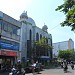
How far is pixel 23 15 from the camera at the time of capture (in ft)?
221

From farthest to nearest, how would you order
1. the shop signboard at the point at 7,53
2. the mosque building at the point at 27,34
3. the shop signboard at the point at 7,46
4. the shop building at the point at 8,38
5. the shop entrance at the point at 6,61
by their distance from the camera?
the mosque building at the point at 27,34
the shop entrance at the point at 6,61
the shop building at the point at 8,38
the shop signboard at the point at 7,46
the shop signboard at the point at 7,53

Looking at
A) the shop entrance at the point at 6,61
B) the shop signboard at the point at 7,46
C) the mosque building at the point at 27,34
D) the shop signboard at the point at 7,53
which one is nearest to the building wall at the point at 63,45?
the mosque building at the point at 27,34

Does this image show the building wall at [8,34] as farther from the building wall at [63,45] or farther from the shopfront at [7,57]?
the building wall at [63,45]

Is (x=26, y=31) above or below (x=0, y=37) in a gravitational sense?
above

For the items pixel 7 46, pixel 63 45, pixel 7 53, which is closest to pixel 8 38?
pixel 7 46

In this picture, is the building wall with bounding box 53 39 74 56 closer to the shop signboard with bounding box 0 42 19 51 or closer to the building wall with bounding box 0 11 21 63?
the building wall with bounding box 0 11 21 63

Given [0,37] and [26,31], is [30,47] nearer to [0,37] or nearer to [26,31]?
[26,31]

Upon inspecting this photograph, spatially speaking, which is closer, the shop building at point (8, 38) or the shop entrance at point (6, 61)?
the shop building at point (8, 38)

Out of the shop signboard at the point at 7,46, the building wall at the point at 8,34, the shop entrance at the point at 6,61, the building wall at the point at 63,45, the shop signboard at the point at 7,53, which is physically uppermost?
the building wall at the point at 63,45

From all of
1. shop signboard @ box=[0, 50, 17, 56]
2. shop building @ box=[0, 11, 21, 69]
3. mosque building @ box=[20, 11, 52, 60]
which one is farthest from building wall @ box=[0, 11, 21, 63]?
mosque building @ box=[20, 11, 52, 60]

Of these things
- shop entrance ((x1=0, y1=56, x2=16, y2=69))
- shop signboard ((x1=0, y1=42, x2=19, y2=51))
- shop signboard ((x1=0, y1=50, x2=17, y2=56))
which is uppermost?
shop signboard ((x1=0, y1=42, x2=19, y2=51))

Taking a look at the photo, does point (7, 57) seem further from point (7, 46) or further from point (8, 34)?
point (8, 34)

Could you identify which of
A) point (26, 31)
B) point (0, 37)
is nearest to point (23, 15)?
point (26, 31)

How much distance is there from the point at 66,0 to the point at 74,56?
119m
